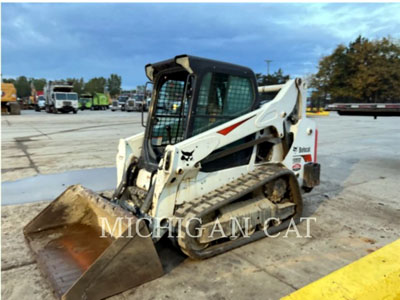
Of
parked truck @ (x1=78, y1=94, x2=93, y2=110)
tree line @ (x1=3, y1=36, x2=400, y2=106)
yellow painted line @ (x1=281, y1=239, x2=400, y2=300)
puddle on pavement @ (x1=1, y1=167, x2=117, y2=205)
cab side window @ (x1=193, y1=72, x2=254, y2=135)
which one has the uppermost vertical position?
tree line @ (x1=3, y1=36, x2=400, y2=106)

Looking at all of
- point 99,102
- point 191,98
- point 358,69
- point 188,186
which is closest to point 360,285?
point 188,186

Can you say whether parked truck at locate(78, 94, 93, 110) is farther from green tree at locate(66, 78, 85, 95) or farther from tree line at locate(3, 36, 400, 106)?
green tree at locate(66, 78, 85, 95)

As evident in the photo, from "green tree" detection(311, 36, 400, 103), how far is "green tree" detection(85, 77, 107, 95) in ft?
257

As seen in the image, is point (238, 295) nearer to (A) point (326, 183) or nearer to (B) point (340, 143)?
(A) point (326, 183)

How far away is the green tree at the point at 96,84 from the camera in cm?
9938

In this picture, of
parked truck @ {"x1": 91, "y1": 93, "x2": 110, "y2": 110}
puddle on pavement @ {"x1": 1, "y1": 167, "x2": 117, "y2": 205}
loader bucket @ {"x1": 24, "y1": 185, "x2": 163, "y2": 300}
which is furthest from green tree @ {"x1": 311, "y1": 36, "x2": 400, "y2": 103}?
parked truck @ {"x1": 91, "y1": 93, "x2": 110, "y2": 110}

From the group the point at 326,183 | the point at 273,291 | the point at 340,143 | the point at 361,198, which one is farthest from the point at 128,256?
the point at 340,143

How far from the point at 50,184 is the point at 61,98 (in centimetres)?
3094

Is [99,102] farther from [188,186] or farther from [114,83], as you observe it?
[114,83]

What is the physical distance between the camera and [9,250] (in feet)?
12.1

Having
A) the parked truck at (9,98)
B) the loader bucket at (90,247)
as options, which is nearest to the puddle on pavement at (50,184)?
the loader bucket at (90,247)

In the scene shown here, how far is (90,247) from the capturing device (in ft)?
11.3

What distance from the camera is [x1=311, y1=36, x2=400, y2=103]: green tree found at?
27811 millimetres

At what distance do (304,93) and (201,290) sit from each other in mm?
3105
